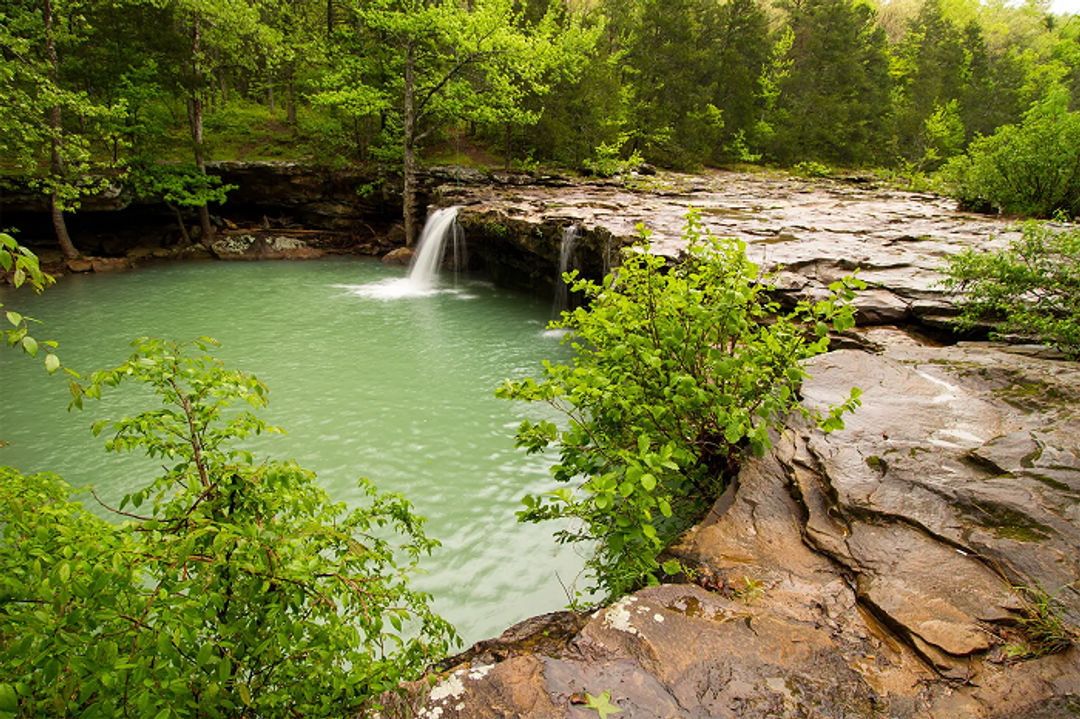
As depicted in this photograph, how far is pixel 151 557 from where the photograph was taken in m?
1.73

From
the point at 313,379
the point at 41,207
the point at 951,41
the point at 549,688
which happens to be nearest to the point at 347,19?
the point at 41,207

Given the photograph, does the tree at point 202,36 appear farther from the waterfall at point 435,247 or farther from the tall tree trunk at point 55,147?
the waterfall at point 435,247

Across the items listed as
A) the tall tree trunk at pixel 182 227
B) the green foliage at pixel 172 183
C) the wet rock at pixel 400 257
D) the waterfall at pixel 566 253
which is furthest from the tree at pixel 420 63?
the waterfall at pixel 566 253

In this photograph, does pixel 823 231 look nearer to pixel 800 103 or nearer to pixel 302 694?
pixel 302 694

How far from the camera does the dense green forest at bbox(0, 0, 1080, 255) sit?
1561cm

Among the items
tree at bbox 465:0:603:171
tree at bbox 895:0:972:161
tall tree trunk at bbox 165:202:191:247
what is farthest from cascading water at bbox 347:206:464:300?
tree at bbox 895:0:972:161

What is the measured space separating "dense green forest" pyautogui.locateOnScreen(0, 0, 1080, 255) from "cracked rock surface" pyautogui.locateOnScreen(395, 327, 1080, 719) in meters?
10.3

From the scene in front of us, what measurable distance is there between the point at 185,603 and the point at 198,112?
71.2 feet

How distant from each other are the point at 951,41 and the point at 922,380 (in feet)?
153

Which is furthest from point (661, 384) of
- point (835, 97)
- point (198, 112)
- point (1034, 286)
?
point (835, 97)

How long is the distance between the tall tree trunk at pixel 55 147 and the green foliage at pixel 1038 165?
73.1 ft

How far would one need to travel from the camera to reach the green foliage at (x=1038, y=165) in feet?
32.3

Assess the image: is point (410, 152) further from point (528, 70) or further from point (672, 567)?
point (672, 567)

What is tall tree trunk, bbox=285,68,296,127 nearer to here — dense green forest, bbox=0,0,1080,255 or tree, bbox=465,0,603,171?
dense green forest, bbox=0,0,1080,255
